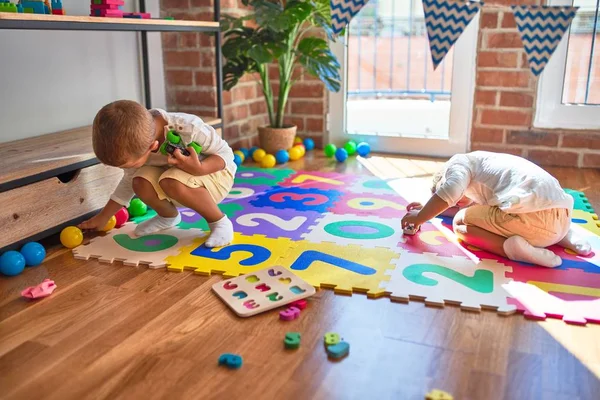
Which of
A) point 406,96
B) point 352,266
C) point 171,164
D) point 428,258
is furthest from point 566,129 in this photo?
point 171,164

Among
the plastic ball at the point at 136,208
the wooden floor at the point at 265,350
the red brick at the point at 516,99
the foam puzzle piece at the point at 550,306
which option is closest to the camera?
the wooden floor at the point at 265,350

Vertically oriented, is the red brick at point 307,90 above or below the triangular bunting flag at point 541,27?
below

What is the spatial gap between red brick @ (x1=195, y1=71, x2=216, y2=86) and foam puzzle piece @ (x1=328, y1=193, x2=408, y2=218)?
945mm

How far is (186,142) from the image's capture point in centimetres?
180

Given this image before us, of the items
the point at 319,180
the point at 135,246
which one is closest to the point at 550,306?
the point at 135,246

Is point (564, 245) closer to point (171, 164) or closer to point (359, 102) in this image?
point (171, 164)

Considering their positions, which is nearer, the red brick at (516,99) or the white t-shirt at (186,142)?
the white t-shirt at (186,142)

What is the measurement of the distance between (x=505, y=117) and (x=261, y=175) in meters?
1.21

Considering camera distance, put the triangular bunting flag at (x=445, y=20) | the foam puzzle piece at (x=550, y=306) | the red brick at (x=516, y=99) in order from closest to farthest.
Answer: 1. the foam puzzle piece at (x=550, y=306)
2. the triangular bunting flag at (x=445, y=20)
3. the red brick at (x=516, y=99)

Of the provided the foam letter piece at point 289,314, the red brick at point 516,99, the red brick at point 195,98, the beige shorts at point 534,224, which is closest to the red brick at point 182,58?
the red brick at point 195,98

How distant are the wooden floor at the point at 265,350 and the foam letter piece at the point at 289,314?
13 millimetres

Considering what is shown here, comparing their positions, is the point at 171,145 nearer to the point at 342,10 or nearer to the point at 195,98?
the point at 342,10

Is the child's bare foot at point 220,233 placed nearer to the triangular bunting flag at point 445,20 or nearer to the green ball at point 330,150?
the triangular bunting flag at point 445,20

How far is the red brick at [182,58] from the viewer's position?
9.39ft
